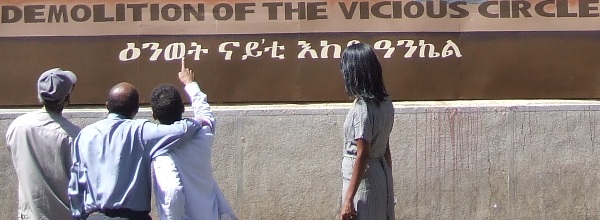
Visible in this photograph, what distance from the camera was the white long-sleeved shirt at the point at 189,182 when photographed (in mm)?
3887

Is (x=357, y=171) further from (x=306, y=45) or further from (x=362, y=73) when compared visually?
(x=306, y=45)

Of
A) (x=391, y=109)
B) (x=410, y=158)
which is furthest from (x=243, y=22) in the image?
(x=391, y=109)

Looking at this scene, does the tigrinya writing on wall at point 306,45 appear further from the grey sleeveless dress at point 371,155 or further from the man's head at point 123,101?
the man's head at point 123,101

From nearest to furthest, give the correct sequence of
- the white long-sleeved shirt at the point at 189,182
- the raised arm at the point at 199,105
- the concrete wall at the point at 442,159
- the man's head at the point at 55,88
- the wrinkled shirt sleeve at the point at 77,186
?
1. the white long-sleeved shirt at the point at 189,182
2. the wrinkled shirt sleeve at the point at 77,186
3. the raised arm at the point at 199,105
4. the man's head at the point at 55,88
5. the concrete wall at the point at 442,159

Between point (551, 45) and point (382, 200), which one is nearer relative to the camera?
point (382, 200)

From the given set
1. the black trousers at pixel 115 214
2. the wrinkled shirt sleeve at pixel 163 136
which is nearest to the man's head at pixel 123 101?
the wrinkled shirt sleeve at pixel 163 136

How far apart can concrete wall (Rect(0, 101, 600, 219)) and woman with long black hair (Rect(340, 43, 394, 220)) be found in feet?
8.03

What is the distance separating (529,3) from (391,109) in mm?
2843

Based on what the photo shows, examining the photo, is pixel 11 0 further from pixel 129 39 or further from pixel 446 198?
pixel 446 198

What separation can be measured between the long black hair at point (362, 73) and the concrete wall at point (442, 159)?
2.51 m

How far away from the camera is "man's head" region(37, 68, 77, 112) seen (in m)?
4.33

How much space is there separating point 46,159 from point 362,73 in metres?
1.50

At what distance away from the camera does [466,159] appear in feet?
22.4

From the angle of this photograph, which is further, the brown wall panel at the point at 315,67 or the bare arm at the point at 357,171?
the brown wall panel at the point at 315,67
